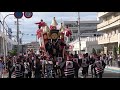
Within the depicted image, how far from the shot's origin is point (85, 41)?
45.0m

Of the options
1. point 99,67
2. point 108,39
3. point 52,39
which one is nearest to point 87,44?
point 108,39

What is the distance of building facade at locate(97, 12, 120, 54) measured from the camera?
4050 centimetres

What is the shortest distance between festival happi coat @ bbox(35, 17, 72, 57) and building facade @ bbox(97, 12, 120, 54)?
16.6 meters

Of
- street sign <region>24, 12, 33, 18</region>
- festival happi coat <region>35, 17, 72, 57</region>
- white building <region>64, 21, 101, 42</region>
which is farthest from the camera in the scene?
white building <region>64, 21, 101, 42</region>

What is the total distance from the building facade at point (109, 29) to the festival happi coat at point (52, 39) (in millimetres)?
16611

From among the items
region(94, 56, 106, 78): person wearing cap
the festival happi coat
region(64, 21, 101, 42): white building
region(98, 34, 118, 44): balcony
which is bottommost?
region(94, 56, 106, 78): person wearing cap

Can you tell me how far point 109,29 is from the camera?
45.5 m

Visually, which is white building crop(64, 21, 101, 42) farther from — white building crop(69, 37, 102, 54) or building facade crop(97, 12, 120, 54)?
white building crop(69, 37, 102, 54)

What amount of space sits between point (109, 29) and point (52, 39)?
2381 centimetres

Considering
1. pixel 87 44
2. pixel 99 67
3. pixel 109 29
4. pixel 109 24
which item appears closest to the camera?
pixel 99 67

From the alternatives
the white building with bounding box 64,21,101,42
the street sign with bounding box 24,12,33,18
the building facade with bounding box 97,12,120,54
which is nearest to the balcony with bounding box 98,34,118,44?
the building facade with bounding box 97,12,120,54

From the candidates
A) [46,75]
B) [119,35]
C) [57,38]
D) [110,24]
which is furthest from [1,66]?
[110,24]

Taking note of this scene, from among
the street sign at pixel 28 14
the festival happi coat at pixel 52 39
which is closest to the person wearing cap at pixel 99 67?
the street sign at pixel 28 14

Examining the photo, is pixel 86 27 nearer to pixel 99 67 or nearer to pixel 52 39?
pixel 52 39
